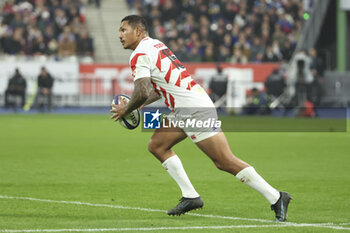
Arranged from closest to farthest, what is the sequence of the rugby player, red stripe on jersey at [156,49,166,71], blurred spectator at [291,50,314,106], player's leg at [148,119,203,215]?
the rugby player < red stripe on jersey at [156,49,166,71] < player's leg at [148,119,203,215] < blurred spectator at [291,50,314,106]

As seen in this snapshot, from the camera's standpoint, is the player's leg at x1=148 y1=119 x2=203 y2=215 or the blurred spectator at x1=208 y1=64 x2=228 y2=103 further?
the blurred spectator at x1=208 y1=64 x2=228 y2=103

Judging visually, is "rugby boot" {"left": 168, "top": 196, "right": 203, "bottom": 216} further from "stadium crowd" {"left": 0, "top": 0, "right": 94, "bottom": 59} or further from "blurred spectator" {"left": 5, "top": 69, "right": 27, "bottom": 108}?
"stadium crowd" {"left": 0, "top": 0, "right": 94, "bottom": 59}

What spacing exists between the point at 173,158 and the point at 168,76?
3.52 feet

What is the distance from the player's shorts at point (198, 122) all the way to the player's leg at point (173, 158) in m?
0.27

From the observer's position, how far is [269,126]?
25547mm

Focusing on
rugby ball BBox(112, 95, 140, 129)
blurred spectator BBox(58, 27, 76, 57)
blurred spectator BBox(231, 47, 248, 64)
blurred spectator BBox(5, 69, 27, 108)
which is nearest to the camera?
rugby ball BBox(112, 95, 140, 129)

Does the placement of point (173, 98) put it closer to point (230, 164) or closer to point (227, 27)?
point (230, 164)

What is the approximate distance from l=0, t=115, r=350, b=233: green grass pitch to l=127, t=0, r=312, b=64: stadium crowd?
15.1 meters

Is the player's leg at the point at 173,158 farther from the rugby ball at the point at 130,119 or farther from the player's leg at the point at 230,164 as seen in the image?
the player's leg at the point at 230,164

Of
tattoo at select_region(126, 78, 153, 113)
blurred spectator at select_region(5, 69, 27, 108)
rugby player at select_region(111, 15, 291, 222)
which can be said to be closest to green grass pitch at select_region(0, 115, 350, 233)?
rugby player at select_region(111, 15, 291, 222)

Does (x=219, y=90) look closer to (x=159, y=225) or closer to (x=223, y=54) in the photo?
(x=223, y=54)

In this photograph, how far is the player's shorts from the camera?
8422 millimetres

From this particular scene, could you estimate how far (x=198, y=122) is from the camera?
8.51 m

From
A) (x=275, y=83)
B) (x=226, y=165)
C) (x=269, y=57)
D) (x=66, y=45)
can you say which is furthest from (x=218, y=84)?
(x=226, y=165)
